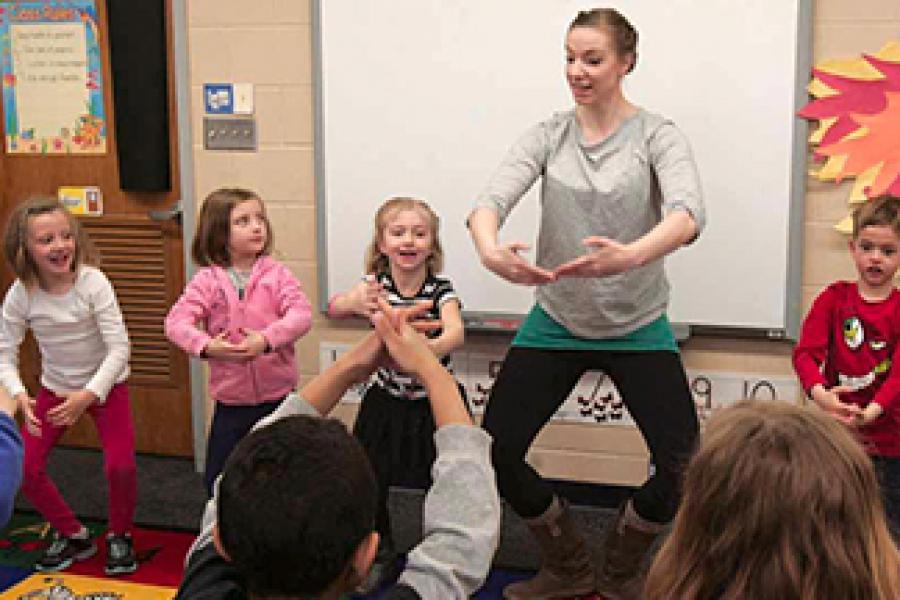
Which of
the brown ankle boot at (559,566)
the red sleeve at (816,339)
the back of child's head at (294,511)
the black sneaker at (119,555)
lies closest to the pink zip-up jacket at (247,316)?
the black sneaker at (119,555)

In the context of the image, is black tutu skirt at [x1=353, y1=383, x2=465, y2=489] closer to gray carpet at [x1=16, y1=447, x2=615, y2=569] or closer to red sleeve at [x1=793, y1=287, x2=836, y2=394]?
gray carpet at [x1=16, y1=447, x2=615, y2=569]

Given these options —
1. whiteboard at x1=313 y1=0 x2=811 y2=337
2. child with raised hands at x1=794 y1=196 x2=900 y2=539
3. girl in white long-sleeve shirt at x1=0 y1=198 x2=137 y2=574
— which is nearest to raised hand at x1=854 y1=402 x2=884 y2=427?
child with raised hands at x1=794 y1=196 x2=900 y2=539

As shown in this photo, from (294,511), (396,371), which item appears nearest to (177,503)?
Answer: (396,371)

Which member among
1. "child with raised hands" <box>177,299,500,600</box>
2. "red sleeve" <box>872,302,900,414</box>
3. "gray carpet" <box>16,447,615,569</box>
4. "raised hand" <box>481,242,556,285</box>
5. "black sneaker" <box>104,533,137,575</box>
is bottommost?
"gray carpet" <box>16,447,615,569</box>

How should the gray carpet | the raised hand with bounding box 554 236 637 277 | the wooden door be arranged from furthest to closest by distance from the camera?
the wooden door → the gray carpet → the raised hand with bounding box 554 236 637 277

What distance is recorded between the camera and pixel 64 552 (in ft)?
10.6

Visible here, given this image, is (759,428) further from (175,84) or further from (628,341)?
(175,84)

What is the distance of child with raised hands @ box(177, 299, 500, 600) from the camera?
1.15m

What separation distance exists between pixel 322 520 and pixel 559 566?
6.34ft

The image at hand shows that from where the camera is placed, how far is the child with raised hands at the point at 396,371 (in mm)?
2959

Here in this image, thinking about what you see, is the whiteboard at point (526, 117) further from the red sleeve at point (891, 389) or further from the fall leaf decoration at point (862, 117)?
the red sleeve at point (891, 389)

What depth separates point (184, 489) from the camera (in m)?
3.89

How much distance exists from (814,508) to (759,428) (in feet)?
0.34

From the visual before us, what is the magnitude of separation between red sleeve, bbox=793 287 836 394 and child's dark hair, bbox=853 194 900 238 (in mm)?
206
